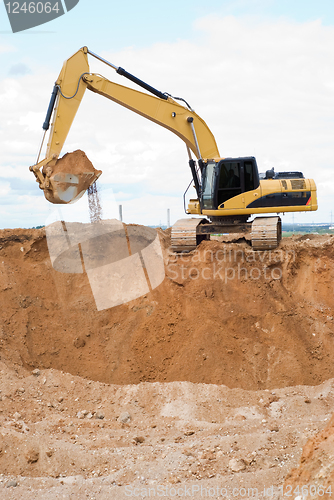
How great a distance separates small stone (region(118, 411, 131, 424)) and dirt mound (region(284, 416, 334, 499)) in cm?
387

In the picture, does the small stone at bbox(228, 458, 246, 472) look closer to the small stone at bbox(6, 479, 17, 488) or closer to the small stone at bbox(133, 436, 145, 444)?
the small stone at bbox(133, 436, 145, 444)

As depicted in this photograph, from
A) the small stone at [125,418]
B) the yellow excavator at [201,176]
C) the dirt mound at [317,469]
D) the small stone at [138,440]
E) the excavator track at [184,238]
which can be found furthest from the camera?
the excavator track at [184,238]

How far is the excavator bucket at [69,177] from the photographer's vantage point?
9.23 m

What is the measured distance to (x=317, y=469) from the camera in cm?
314

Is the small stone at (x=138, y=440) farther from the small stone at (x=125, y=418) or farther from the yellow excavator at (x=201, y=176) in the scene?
the yellow excavator at (x=201, y=176)

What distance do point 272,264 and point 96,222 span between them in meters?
4.40

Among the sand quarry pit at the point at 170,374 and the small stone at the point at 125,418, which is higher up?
the sand quarry pit at the point at 170,374

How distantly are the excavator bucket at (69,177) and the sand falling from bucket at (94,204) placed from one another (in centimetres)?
25

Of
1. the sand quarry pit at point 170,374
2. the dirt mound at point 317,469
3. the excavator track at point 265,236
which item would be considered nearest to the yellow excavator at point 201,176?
the excavator track at point 265,236

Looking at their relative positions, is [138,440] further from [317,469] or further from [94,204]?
[94,204]

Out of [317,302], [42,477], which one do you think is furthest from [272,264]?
[42,477]

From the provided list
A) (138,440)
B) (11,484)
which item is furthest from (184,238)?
(11,484)

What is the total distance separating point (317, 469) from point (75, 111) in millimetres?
8842

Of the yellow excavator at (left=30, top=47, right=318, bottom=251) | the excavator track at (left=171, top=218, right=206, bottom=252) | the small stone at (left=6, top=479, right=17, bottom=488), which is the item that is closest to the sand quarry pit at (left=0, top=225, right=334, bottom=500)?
the small stone at (left=6, top=479, right=17, bottom=488)
